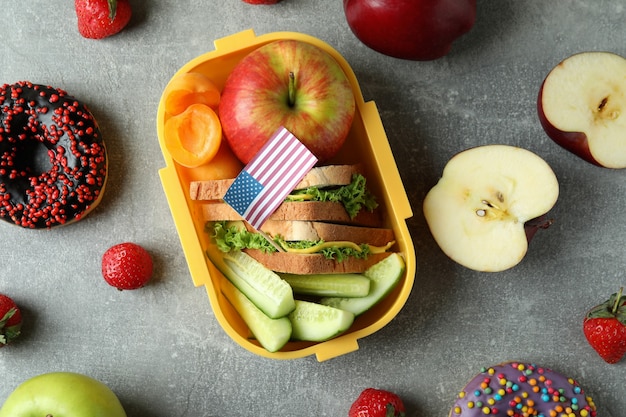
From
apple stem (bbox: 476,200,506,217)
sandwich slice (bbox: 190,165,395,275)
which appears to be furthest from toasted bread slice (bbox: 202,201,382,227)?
apple stem (bbox: 476,200,506,217)

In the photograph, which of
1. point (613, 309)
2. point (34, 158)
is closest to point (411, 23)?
point (613, 309)

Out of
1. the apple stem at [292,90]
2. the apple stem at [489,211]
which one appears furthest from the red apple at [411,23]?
the apple stem at [489,211]

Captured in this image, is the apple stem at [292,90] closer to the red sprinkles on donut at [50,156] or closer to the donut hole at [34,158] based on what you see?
the red sprinkles on donut at [50,156]

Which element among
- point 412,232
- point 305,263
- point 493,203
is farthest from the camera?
point 412,232

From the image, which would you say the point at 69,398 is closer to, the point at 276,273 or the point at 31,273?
the point at 31,273

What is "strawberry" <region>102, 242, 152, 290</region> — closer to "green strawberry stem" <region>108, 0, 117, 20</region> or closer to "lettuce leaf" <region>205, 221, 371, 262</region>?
"lettuce leaf" <region>205, 221, 371, 262</region>

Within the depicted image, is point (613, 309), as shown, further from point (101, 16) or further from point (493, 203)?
point (101, 16)
